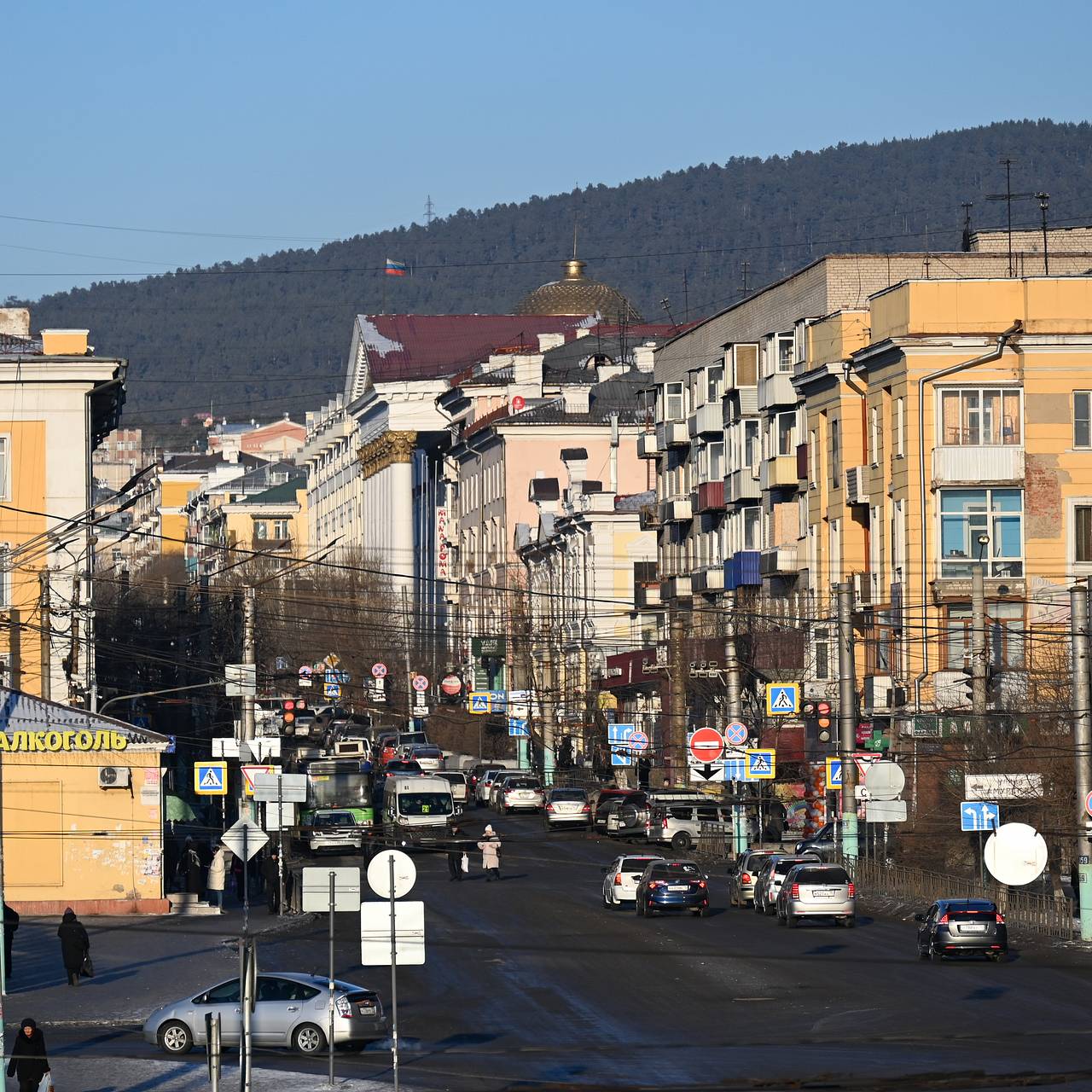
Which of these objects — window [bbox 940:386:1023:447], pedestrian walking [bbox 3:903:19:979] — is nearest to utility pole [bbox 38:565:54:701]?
pedestrian walking [bbox 3:903:19:979]

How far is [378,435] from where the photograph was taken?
185m

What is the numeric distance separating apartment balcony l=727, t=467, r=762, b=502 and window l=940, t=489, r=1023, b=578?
1822 centimetres

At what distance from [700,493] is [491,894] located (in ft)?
136

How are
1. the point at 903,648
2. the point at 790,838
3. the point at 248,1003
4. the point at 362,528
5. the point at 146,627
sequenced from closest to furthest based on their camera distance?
the point at 248,1003
the point at 790,838
the point at 903,648
the point at 146,627
the point at 362,528

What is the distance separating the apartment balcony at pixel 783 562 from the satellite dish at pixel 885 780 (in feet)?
111

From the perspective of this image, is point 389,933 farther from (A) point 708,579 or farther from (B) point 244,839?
(A) point 708,579

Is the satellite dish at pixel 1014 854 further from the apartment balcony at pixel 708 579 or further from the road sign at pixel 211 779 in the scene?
the apartment balcony at pixel 708 579

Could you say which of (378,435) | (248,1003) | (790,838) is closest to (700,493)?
(790,838)

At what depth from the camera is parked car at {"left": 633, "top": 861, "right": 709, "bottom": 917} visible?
54500 millimetres

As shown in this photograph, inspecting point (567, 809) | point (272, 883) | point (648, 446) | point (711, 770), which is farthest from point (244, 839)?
point (648, 446)

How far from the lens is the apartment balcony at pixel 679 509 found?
102m

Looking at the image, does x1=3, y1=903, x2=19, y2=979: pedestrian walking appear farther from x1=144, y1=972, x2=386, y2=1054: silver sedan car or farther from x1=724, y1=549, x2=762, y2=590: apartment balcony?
x1=724, y1=549, x2=762, y2=590: apartment balcony

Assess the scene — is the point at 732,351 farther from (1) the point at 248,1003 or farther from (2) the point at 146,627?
(1) the point at 248,1003

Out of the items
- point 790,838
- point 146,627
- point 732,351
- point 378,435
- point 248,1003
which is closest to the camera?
point 248,1003
